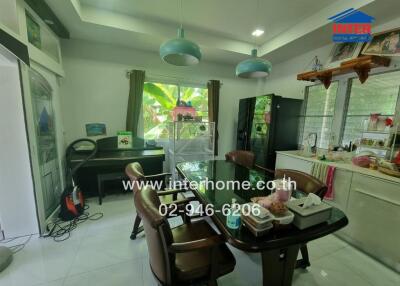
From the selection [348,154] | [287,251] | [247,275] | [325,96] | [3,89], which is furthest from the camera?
[325,96]

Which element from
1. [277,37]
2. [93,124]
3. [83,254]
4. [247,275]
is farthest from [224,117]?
[83,254]

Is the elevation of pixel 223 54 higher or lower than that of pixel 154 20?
lower

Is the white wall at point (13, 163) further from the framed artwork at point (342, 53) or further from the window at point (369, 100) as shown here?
the window at point (369, 100)

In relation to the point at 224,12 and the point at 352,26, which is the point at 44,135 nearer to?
the point at 224,12

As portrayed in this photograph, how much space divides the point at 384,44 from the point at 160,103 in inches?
130

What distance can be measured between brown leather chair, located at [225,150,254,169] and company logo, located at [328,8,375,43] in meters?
1.94

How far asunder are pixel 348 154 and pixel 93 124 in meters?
3.99

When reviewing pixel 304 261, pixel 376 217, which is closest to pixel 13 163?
pixel 304 261

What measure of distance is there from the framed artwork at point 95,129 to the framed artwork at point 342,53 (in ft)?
12.1

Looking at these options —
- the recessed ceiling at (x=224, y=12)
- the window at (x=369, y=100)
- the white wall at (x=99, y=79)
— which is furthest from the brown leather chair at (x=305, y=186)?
the white wall at (x=99, y=79)

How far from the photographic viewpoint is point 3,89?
1.67 metres

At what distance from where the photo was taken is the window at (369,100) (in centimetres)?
212

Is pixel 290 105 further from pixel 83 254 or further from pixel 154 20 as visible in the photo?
pixel 83 254

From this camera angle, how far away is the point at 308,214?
3.33ft
